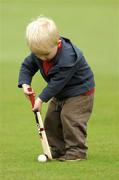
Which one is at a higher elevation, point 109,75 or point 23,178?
point 23,178

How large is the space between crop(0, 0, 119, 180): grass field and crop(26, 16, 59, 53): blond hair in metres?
1.14

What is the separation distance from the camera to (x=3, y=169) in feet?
25.8

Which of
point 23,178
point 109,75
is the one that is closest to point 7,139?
point 23,178

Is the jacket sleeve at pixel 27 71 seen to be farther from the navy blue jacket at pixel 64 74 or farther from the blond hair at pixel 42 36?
the blond hair at pixel 42 36

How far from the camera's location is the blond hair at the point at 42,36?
803cm

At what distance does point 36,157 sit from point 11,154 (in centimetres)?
31

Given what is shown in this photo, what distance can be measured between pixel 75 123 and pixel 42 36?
986mm

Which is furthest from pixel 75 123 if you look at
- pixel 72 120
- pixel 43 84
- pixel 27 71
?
pixel 43 84

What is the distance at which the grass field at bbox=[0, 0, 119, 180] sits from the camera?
7.89m

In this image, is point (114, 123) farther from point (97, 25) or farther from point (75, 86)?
point (97, 25)

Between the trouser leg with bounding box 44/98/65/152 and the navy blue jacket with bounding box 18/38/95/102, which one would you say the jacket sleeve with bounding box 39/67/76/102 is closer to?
the navy blue jacket with bounding box 18/38/95/102

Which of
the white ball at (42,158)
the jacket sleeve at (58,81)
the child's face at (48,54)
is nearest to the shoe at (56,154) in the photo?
Result: the white ball at (42,158)

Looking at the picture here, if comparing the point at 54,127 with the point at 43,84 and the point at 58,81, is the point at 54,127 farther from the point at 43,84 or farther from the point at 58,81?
the point at 43,84

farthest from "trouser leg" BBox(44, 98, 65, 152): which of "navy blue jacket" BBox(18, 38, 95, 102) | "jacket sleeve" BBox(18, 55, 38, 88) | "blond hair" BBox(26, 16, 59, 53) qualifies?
"blond hair" BBox(26, 16, 59, 53)
